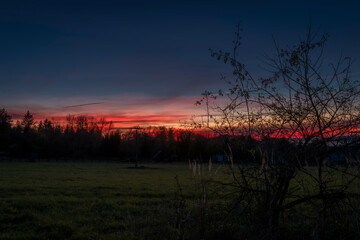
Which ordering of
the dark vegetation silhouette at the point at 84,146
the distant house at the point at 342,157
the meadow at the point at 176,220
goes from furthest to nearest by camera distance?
the dark vegetation silhouette at the point at 84,146 < the meadow at the point at 176,220 < the distant house at the point at 342,157

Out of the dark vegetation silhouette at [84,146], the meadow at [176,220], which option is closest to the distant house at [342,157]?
the meadow at [176,220]

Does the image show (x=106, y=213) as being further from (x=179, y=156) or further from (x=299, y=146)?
(x=179, y=156)

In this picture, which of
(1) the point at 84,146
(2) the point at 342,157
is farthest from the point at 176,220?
(1) the point at 84,146

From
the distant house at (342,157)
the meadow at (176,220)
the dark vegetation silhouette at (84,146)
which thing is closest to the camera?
the distant house at (342,157)

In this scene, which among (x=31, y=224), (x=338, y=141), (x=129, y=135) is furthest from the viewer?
(x=129, y=135)

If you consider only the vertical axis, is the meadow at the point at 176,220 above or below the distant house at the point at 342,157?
below

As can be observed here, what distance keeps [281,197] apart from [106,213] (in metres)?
4.96

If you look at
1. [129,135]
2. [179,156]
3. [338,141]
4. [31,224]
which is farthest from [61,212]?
[129,135]

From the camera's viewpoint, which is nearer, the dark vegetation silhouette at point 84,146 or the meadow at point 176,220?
the meadow at point 176,220

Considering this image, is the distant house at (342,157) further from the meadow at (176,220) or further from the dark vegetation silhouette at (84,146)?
the dark vegetation silhouette at (84,146)

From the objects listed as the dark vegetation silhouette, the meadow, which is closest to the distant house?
the meadow

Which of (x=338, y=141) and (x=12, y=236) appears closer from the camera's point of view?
(x=338, y=141)

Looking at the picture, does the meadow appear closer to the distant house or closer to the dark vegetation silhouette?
the distant house

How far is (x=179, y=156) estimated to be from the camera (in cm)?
6569
